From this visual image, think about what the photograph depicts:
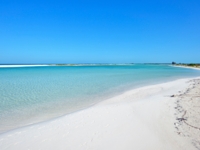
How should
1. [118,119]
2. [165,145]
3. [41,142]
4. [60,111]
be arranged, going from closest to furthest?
1. [165,145]
2. [41,142]
3. [118,119]
4. [60,111]

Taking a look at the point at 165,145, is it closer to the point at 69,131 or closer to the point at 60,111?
the point at 69,131

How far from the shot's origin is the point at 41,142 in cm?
337

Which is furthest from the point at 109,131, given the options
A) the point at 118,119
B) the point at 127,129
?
the point at 118,119

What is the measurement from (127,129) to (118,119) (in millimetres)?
747

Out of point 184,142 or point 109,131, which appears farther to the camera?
point 109,131

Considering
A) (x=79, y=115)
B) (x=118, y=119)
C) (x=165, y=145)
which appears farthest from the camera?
(x=79, y=115)

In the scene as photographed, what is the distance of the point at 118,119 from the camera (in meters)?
4.63

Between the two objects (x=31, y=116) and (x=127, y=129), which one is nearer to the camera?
(x=127, y=129)

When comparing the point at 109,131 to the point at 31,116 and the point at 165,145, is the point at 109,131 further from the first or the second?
the point at 31,116

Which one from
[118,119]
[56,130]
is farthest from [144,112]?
[56,130]

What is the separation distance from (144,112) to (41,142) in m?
3.76

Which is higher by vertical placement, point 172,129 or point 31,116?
point 172,129

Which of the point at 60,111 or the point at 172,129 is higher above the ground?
the point at 172,129

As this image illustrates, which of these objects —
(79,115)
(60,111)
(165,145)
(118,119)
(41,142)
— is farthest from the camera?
(60,111)
